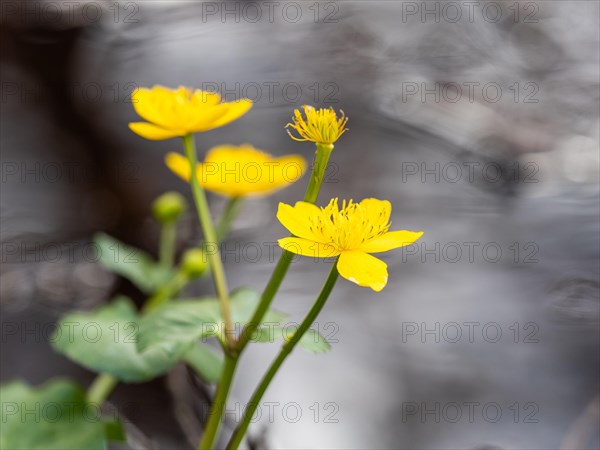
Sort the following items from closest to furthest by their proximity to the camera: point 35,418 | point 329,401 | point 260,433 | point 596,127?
point 35,418, point 260,433, point 329,401, point 596,127

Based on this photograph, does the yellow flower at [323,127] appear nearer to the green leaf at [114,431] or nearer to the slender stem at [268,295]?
the slender stem at [268,295]

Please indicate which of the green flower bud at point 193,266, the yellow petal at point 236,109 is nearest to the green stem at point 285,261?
the yellow petal at point 236,109

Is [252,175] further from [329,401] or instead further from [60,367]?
[60,367]

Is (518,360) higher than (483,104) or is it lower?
lower

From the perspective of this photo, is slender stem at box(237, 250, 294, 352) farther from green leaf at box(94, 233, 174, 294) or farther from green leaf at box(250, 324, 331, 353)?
green leaf at box(94, 233, 174, 294)

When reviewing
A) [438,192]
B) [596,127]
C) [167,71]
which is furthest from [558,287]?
[167,71]

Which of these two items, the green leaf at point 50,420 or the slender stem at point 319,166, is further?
the green leaf at point 50,420

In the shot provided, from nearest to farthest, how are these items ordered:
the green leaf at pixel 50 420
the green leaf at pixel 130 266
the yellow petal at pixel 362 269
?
the yellow petal at pixel 362 269 < the green leaf at pixel 50 420 < the green leaf at pixel 130 266
